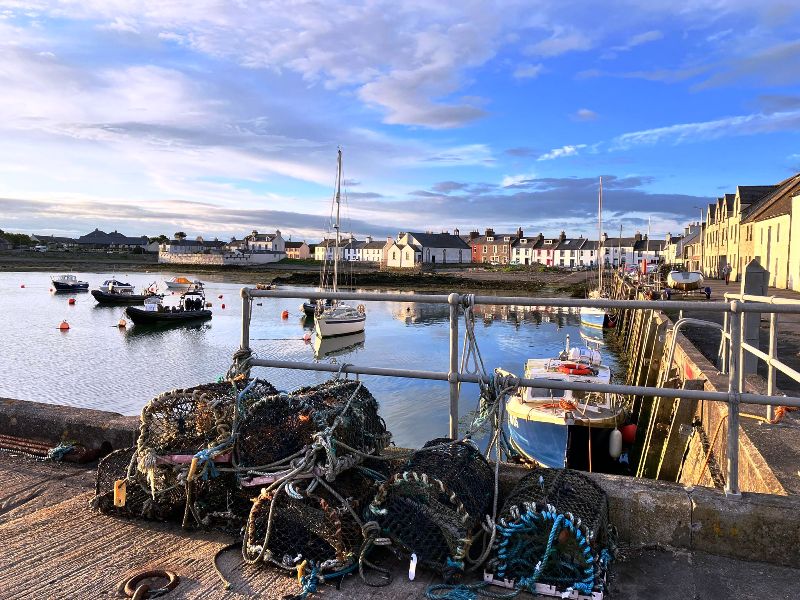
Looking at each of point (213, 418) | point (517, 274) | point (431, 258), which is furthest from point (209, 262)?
point (213, 418)

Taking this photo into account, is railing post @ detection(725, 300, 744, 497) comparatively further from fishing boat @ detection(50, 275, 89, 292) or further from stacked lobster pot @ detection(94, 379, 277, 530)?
fishing boat @ detection(50, 275, 89, 292)

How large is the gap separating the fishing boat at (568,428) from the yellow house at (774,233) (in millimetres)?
24234

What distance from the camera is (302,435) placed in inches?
133

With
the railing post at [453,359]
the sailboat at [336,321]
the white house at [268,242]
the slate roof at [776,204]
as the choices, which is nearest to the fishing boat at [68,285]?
the sailboat at [336,321]

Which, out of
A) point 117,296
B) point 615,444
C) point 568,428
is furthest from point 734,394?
point 117,296

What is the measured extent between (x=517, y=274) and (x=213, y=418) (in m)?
102

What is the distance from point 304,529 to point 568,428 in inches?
380

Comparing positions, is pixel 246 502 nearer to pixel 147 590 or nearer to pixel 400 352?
pixel 147 590

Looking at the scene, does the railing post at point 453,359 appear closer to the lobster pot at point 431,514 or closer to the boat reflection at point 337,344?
the lobster pot at point 431,514

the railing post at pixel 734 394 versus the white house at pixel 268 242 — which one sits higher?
the white house at pixel 268 242

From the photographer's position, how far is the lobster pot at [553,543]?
109 inches

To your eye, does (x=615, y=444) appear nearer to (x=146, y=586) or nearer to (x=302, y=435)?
(x=302, y=435)

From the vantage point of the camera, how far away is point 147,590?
109 inches

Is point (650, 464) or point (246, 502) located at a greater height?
point (246, 502)
